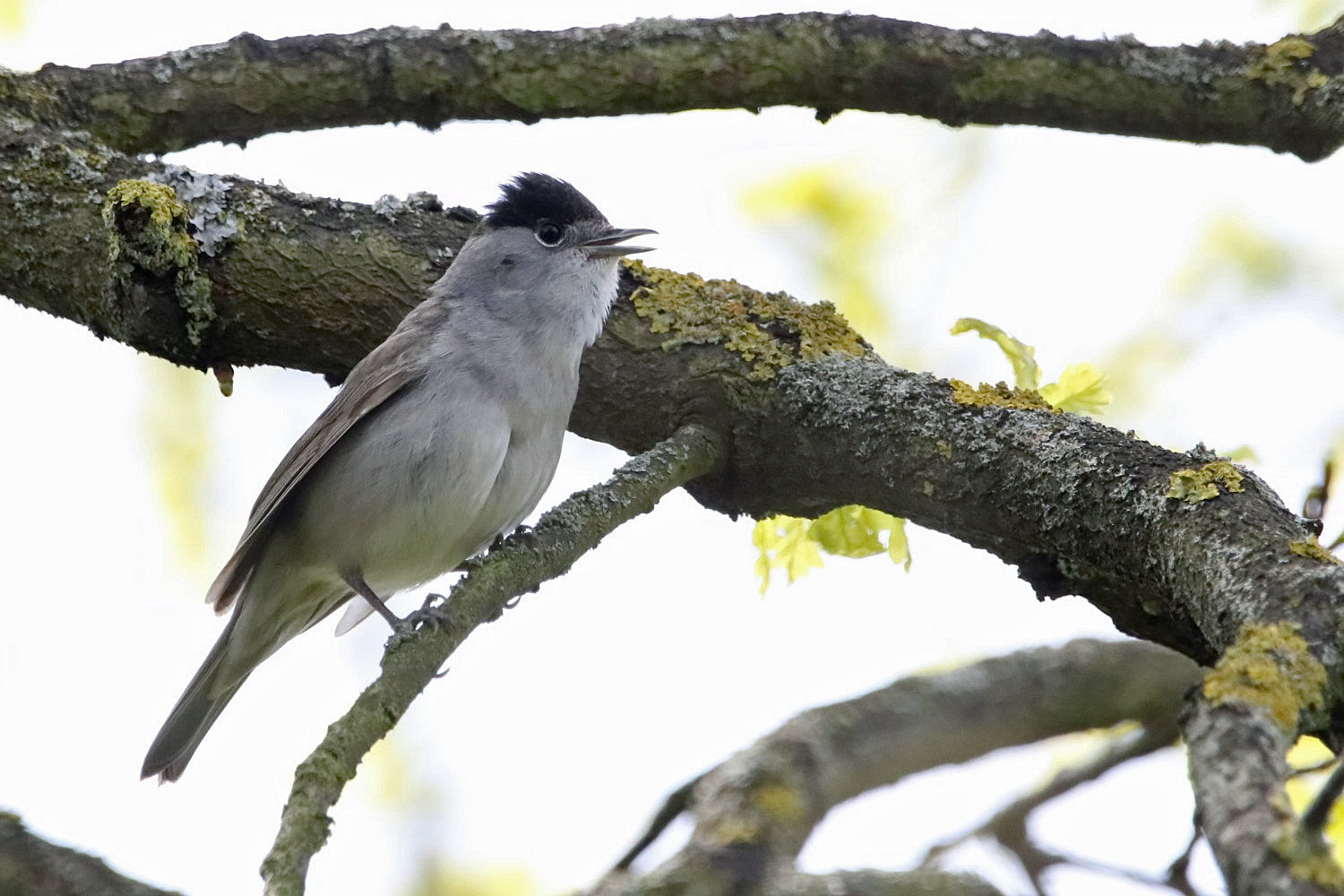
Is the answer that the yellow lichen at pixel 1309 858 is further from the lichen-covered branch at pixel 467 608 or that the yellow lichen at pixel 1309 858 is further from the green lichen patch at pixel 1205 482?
the lichen-covered branch at pixel 467 608

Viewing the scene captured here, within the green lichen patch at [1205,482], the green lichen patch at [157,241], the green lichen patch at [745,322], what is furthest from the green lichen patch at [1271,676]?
the green lichen patch at [157,241]

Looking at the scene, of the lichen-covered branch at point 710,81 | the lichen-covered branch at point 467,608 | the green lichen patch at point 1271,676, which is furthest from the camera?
the lichen-covered branch at point 710,81

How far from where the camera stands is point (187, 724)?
481 centimetres

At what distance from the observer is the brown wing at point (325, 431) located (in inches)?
164

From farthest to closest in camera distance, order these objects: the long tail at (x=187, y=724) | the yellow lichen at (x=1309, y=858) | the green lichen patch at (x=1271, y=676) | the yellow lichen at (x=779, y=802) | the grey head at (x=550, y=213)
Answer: the grey head at (x=550, y=213) → the long tail at (x=187, y=724) → the yellow lichen at (x=779, y=802) → the green lichen patch at (x=1271, y=676) → the yellow lichen at (x=1309, y=858)

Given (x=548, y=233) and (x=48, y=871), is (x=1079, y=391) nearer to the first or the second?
(x=548, y=233)

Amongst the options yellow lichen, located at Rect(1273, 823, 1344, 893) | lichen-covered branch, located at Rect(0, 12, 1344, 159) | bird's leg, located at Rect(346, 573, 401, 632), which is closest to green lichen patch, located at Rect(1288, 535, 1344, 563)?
yellow lichen, located at Rect(1273, 823, 1344, 893)

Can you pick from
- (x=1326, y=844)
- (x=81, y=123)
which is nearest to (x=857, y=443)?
(x=1326, y=844)

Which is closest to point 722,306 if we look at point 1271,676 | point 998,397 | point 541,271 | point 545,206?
point 998,397

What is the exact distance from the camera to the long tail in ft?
15.8

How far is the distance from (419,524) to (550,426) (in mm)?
504

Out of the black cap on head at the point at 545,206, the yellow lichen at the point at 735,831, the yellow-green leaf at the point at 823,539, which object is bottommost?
the yellow lichen at the point at 735,831

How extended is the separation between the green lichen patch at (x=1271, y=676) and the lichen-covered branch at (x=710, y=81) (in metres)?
2.14

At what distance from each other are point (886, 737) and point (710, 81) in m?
1.98
